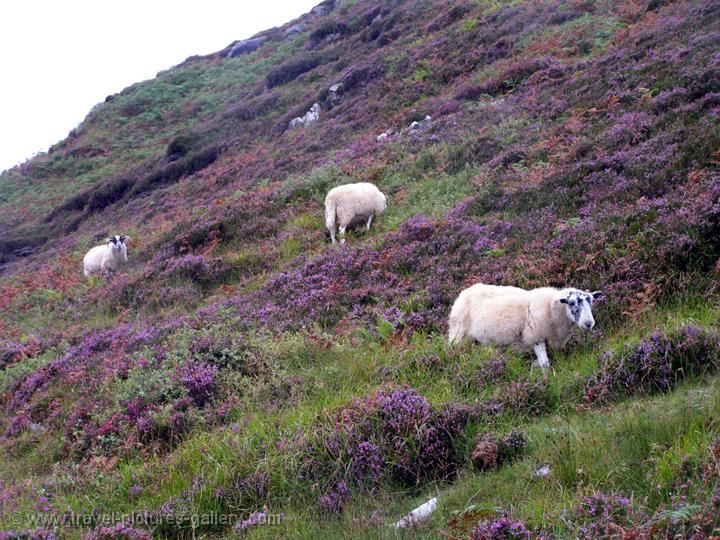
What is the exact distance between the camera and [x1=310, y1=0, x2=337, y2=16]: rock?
5284cm

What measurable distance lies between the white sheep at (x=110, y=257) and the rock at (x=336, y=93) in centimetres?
1357

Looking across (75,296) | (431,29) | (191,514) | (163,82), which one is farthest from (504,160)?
(163,82)

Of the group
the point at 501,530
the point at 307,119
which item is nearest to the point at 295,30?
the point at 307,119

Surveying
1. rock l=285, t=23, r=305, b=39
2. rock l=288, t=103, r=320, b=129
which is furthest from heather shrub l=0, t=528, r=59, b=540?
rock l=285, t=23, r=305, b=39

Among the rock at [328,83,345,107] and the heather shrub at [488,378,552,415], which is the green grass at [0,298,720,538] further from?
the rock at [328,83,345,107]

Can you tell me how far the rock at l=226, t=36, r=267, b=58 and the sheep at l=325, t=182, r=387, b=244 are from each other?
43.8 metres

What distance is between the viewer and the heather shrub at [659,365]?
5.38 m

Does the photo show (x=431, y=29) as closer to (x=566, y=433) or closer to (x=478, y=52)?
(x=478, y=52)

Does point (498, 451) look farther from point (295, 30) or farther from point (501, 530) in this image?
point (295, 30)

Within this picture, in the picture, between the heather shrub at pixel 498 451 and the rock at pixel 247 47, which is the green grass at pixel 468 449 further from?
the rock at pixel 247 47

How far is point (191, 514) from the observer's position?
4.94 metres

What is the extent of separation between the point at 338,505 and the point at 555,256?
5.26 meters

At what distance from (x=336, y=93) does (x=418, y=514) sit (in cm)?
2709


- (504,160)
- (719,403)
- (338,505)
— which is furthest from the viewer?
(504,160)
